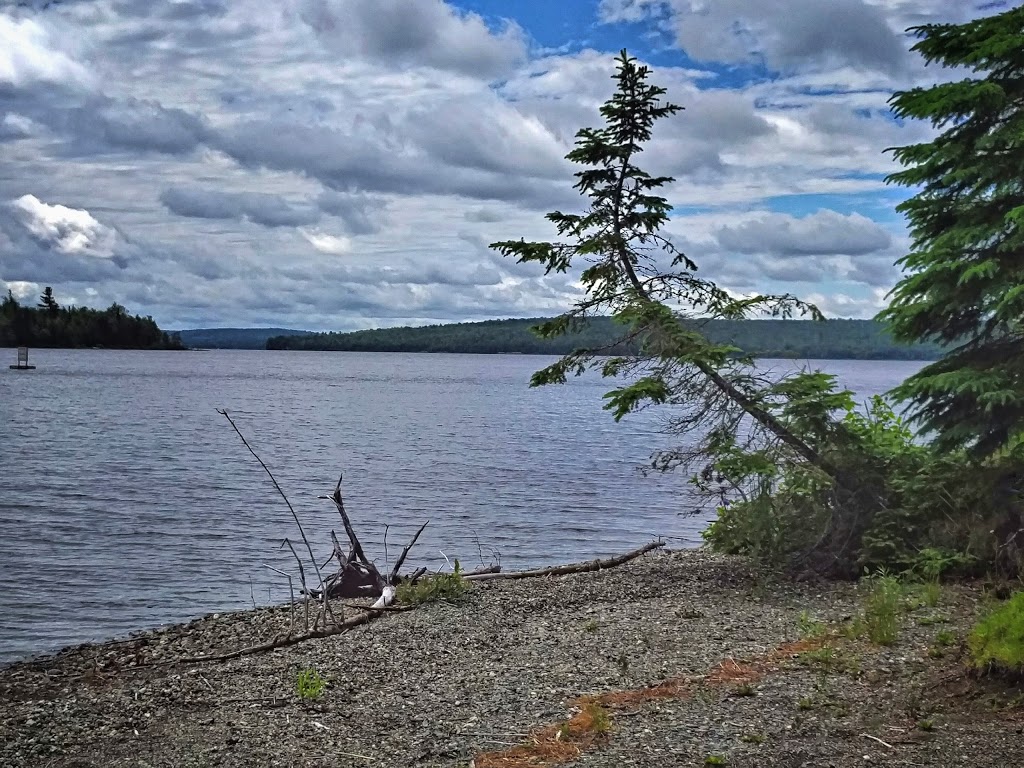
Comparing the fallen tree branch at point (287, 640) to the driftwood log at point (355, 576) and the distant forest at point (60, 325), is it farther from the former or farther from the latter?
the distant forest at point (60, 325)

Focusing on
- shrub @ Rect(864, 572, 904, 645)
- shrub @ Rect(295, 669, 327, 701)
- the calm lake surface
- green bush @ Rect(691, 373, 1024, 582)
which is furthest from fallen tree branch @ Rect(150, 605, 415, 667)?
shrub @ Rect(864, 572, 904, 645)

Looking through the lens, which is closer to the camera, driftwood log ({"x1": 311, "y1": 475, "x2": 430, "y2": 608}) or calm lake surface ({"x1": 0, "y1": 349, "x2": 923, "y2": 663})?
driftwood log ({"x1": 311, "y1": 475, "x2": 430, "y2": 608})

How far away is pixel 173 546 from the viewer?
21438 millimetres

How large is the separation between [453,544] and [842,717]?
1471cm

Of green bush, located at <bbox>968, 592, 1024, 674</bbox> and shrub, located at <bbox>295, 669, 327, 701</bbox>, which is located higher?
green bush, located at <bbox>968, 592, 1024, 674</bbox>

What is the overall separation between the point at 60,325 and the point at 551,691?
633ft

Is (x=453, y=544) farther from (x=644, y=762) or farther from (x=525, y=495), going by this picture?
(x=644, y=762)

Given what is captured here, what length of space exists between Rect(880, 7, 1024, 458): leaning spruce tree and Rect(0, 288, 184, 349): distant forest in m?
182

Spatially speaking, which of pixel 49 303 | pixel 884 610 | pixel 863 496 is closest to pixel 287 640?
Answer: pixel 884 610

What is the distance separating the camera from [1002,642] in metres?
7.21

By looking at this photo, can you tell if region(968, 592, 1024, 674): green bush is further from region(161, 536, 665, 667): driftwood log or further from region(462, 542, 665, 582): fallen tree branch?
region(462, 542, 665, 582): fallen tree branch

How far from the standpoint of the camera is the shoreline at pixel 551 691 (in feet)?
22.5

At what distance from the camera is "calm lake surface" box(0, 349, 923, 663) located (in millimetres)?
17609

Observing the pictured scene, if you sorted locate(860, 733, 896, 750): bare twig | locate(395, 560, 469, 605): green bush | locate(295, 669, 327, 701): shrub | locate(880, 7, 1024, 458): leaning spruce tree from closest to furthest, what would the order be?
locate(860, 733, 896, 750): bare twig → locate(295, 669, 327, 701): shrub → locate(880, 7, 1024, 458): leaning spruce tree → locate(395, 560, 469, 605): green bush
